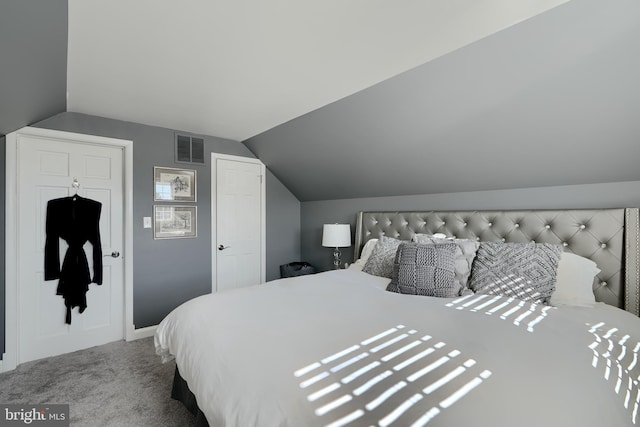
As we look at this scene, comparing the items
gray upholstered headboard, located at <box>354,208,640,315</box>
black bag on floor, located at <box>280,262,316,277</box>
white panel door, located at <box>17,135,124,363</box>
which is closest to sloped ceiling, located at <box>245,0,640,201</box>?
gray upholstered headboard, located at <box>354,208,640,315</box>

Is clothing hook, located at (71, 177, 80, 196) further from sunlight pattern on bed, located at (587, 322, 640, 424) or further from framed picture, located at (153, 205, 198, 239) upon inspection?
sunlight pattern on bed, located at (587, 322, 640, 424)

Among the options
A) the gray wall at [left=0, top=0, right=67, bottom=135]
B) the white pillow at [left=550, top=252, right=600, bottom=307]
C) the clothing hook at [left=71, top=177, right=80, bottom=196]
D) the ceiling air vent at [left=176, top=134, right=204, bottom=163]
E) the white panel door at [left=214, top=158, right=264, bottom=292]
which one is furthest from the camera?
the white panel door at [left=214, top=158, right=264, bottom=292]

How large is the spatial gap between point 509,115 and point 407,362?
68.2 inches

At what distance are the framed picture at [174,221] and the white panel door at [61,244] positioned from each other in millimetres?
334

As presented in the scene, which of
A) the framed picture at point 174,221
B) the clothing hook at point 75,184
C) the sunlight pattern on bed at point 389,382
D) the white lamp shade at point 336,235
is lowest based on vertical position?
the sunlight pattern on bed at point 389,382

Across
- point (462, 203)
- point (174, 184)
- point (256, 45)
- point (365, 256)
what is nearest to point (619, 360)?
point (462, 203)

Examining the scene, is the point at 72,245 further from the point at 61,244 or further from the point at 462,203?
the point at 462,203

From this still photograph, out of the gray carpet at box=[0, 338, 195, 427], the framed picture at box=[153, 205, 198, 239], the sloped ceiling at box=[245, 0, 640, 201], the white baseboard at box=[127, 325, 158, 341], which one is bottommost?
the gray carpet at box=[0, 338, 195, 427]

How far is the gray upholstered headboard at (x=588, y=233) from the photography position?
1.84 meters

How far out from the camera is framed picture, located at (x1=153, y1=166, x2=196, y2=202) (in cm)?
323

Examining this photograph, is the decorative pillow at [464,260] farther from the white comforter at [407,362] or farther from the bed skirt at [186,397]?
the bed skirt at [186,397]

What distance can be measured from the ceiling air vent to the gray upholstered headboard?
2743 mm

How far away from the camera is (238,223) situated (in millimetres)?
3846

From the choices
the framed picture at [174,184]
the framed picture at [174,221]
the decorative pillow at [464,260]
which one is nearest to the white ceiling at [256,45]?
the framed picture at [174,184]
